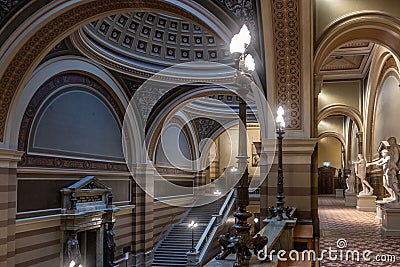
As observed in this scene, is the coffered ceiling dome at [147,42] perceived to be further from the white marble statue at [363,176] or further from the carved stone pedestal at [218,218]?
the carved stone pedestal at [218,218]

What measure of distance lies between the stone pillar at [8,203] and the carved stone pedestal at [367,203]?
12.7 metres

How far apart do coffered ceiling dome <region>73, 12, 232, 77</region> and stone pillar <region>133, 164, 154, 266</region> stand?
400 centimetres

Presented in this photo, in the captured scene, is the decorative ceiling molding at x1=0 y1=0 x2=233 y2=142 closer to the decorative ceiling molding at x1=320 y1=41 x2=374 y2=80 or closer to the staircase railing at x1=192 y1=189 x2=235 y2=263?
the decorative ceiling molding at x1=320 y1=41 x2=374 y2=80

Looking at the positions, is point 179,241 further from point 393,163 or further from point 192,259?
point 393,163

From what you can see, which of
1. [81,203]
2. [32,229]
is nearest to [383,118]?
[81,203]

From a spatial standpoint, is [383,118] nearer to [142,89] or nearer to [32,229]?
[142,89]

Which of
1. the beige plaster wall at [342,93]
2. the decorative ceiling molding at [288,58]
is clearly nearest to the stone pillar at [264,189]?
the decorative ceiling molding at [288,58]

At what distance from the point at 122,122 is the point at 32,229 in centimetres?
574

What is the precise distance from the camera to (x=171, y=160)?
2102 centimetres

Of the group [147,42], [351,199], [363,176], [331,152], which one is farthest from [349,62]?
[331,152]

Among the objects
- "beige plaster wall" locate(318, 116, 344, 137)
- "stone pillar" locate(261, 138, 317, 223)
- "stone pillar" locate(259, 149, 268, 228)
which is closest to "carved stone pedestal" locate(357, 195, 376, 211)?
"stone pillar" locate(259, 149, 268, 228)

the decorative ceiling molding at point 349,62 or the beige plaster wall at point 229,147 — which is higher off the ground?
the decorative ceiling molding at point 349,62

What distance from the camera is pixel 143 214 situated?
55.9 ft

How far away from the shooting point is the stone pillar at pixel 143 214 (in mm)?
16703
